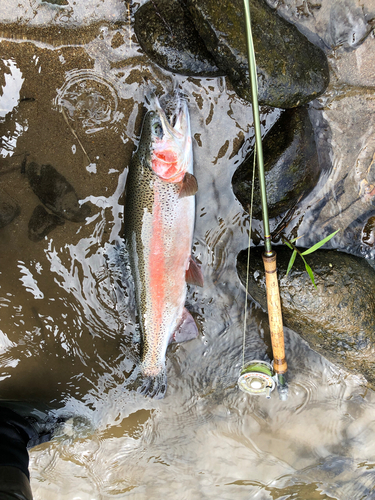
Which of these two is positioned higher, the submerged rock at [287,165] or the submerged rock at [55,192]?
the submerged rock at [287,165]

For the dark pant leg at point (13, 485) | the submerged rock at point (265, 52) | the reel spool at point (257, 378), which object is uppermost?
the submerged rock at point (265, 52)

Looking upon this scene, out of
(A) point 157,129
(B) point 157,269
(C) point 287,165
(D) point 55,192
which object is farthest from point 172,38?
(B) point 157,269

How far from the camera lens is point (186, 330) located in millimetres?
2955

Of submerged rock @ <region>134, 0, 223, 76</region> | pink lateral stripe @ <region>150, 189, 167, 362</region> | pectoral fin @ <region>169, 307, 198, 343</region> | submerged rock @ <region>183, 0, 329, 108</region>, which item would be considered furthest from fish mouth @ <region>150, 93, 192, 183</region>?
pectoral fin @ <region>169, 307, 198, 343</region>

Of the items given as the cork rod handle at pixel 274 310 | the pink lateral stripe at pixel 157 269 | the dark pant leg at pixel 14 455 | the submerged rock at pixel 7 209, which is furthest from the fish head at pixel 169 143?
the dark pant leg at pixel 14 455

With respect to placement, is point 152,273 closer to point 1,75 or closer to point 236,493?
point 1,75

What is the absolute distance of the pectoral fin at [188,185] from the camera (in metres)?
2.57

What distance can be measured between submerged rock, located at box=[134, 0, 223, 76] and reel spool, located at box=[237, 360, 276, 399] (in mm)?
2393

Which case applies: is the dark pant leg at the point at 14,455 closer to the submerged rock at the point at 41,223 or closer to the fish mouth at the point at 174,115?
the submerged rock at the point at 41,223

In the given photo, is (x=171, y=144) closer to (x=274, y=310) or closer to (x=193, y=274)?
(x=193, y=274)

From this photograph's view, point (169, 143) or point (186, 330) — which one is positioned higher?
point (169, 143)

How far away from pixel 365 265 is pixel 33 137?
2.89 m

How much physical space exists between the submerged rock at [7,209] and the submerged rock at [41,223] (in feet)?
0.48

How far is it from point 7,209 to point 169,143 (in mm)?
1504
